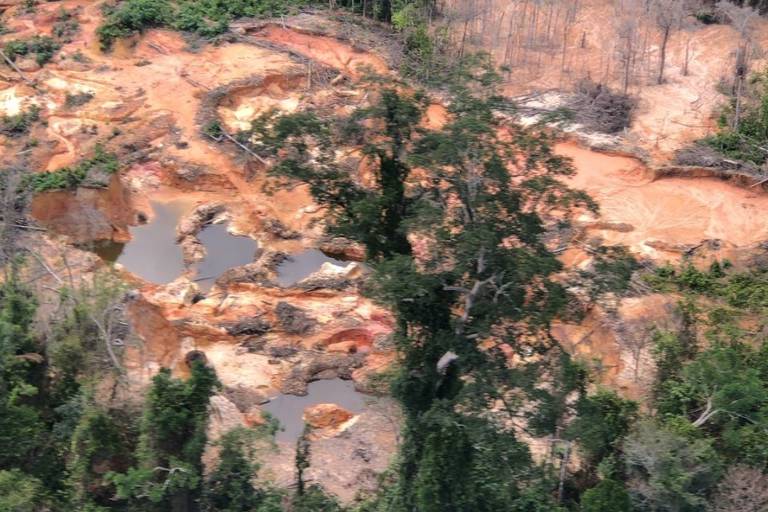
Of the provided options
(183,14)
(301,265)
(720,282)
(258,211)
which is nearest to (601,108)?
(720,282)

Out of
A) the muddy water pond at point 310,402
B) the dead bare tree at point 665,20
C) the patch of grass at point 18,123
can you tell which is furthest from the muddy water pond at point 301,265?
the dead bare tree at point 665,20

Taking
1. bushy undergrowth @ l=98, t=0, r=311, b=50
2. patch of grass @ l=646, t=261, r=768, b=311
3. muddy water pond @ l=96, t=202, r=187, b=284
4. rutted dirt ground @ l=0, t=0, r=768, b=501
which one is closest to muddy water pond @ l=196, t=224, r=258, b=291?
rutted dirt ground @ l=0, t=0, r=768, b=501

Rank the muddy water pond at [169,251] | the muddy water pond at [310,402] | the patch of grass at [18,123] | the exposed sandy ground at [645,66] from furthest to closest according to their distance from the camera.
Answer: the exposed sandy ground at [645,66], the patch of grass at [18,123], the muddy water pond at [169,251], the muddy water pond at [310,402]

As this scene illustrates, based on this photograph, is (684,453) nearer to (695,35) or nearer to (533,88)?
(533,88)

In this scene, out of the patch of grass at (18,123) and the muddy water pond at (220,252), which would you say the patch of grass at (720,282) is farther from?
the patch of grass at (18,123)

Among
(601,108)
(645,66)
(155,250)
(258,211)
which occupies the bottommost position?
(155,250)

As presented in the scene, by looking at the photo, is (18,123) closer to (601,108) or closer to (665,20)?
(601,108)
